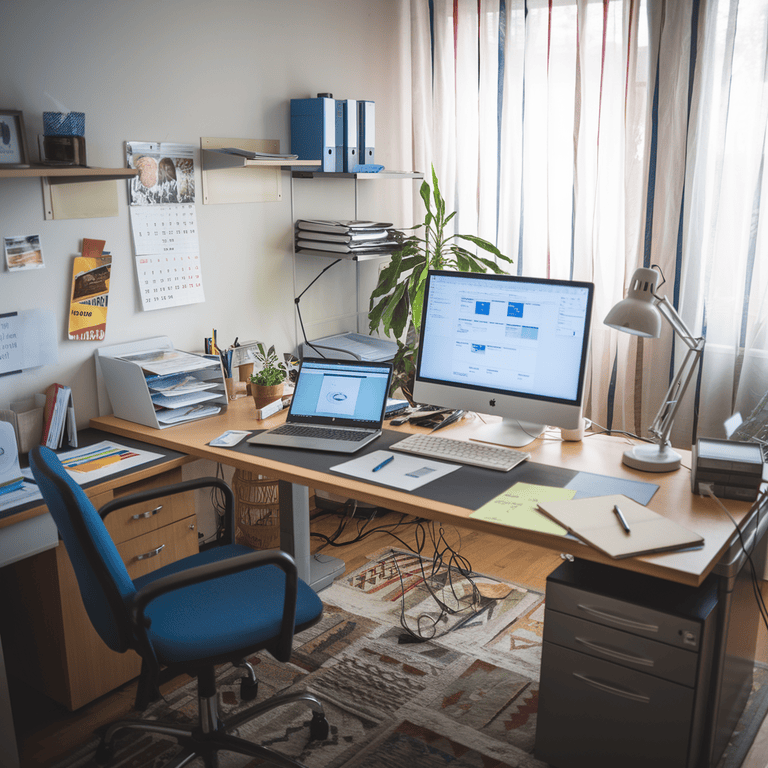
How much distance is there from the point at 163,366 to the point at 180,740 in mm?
1175

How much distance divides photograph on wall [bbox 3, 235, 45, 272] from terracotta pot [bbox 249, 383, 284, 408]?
2.61ft

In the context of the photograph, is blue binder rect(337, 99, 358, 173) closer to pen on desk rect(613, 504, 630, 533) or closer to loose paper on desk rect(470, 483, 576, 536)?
loose paper on desk rect(470, 483, 576, 536)

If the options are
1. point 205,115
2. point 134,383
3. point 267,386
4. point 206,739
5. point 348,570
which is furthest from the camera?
point 348,570

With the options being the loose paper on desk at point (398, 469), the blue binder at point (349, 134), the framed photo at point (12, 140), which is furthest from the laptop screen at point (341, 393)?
the blue binder at point (349, 134)

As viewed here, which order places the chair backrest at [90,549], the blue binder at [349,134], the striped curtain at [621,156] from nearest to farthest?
the chair backrest at [90,549] < the striped curtain at [621,156] < the blue binder at [349,134]

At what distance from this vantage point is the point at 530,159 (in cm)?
346

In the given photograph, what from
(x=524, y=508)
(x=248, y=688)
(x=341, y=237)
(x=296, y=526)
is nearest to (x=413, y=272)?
(x=341, y=237)

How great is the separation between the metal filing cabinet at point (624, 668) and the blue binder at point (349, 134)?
2.09 metres

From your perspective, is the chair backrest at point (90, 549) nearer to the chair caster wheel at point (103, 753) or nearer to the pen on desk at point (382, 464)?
the chair caster wheel at point (103, 753)

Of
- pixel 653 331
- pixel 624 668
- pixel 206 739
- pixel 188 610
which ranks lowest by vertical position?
pixel 206 739

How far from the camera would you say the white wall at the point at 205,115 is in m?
2.38

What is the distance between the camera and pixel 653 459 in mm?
2109

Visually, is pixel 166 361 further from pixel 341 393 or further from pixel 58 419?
pixel 341 393

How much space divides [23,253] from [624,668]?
6.88 ft
